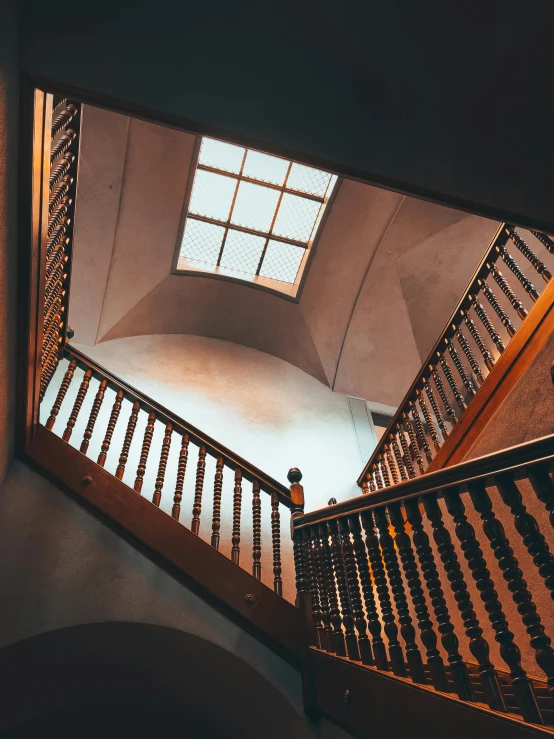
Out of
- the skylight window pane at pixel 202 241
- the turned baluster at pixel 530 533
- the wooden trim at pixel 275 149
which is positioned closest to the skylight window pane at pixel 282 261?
the skylight window pane at pixel 202 241

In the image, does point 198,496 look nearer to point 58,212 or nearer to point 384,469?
point 58,212

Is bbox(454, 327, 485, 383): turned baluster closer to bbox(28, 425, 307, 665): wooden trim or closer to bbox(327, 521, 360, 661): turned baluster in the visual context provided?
bbox(327, 521, 360, 661): turned baluster

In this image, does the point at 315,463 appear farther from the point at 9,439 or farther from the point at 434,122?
the point at 434,122

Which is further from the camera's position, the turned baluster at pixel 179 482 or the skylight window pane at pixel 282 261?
the skylight window pane at pixel 282 261

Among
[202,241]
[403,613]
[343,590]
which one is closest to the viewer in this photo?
[403,613]

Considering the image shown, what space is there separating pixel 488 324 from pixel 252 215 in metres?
4.43

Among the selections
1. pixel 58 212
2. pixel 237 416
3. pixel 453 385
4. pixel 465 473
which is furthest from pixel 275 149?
pixel 237 416

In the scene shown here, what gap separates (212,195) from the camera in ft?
24.0

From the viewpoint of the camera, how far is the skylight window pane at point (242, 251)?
7758 mm

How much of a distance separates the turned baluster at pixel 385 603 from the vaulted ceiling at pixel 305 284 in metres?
5.30

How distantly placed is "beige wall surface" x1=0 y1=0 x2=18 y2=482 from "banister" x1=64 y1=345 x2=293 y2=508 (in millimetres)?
1006

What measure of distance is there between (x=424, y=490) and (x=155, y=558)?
196 centimetres

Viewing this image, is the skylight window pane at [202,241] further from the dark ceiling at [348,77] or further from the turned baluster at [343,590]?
the turned baluster at [343,590]

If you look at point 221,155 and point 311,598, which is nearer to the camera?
point 311,598
